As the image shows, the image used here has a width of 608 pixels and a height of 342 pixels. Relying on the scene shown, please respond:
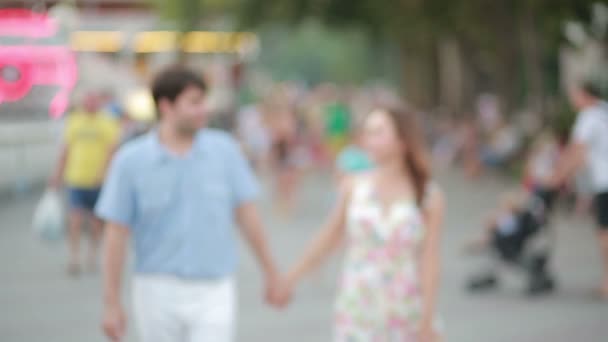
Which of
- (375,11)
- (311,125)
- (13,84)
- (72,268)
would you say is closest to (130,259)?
(72,268)

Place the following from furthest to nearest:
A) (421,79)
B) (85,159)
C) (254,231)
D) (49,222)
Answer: (421,79)
(85,159)
(49,222)
(254,231)

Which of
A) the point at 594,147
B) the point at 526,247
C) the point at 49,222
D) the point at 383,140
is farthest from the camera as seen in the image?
the point at 526,247

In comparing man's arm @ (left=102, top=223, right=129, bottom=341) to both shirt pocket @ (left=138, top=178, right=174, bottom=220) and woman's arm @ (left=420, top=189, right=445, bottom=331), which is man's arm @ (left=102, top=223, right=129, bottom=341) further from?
woman's arm @ (left=420, top=189, right=445, bottom=331)

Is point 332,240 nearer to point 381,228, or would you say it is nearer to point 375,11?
point 381,228

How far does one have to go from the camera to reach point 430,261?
5031mm

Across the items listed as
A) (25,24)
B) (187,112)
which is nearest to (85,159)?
(25,24)

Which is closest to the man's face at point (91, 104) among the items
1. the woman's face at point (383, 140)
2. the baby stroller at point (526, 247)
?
the baby stroller at point (526, 247)

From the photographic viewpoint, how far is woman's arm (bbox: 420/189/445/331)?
16.4 ft

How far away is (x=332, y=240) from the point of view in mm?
5195

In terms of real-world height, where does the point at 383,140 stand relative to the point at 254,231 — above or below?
above

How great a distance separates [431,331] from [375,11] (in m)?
25.2

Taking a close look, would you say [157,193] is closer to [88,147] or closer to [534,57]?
[88,147]

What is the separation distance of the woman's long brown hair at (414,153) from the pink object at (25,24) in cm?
242

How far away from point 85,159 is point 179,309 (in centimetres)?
685
